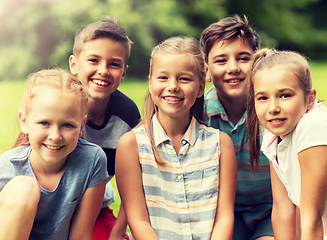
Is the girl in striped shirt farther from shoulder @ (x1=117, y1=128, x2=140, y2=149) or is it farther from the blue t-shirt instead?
the blue t-shirt

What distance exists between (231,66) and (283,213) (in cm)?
81

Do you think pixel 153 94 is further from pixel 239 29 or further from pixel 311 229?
pixel 311 229

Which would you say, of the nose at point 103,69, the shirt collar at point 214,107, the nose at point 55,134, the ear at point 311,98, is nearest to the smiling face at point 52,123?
the nose at point 55,134

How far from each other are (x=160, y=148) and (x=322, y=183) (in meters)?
0.72

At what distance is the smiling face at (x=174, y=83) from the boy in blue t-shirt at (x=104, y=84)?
44 centimetres

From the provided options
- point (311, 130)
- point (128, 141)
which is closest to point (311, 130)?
point (311, 130)

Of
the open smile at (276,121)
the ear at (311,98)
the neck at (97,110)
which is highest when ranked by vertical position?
the neck at (97,110)

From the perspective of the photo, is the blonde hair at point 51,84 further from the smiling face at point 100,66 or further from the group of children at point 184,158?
the smiling face at point 100,66

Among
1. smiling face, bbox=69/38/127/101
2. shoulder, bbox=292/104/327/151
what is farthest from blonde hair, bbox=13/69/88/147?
A: shoulder, bbox=292/104/327/151

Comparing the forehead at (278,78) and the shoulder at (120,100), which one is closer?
the forehead at (278,78)

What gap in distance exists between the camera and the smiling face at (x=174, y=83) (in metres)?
1.72

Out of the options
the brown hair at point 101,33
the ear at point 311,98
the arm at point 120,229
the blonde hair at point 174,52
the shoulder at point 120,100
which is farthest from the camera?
the shoulder at point 120,100

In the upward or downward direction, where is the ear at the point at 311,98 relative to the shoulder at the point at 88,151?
upward

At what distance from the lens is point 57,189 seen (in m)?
1.62
